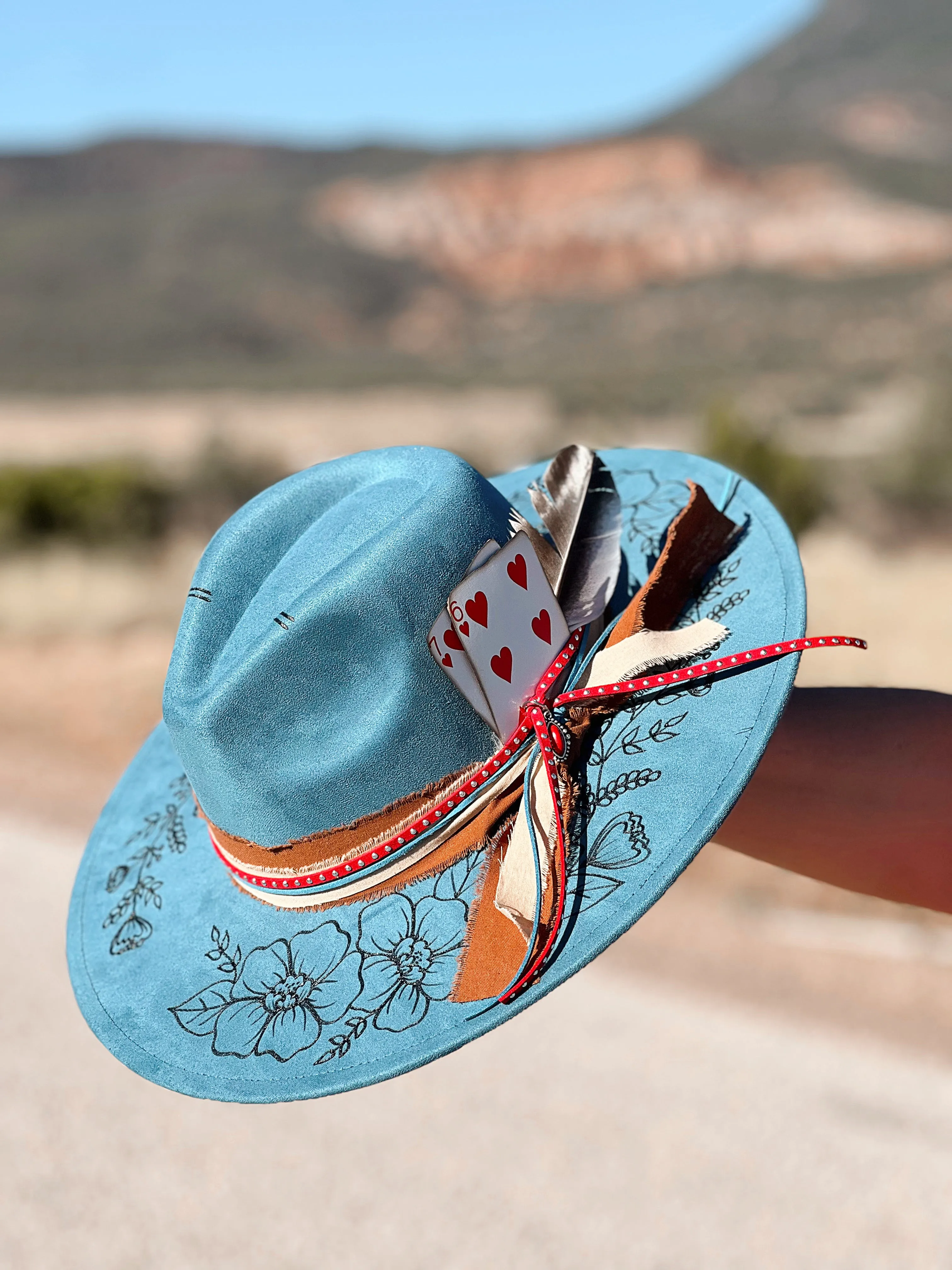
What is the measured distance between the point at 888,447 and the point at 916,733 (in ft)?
31.6

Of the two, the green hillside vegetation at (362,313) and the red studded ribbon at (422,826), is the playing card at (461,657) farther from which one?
the green hillside vegetation at (362,313)

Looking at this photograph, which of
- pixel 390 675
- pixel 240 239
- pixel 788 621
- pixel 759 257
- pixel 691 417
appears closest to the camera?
pixel 390 675

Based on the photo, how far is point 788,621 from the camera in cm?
129

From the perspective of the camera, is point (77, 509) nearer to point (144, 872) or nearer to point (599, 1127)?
point (599, 1127)

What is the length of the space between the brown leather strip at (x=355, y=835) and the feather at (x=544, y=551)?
26 centimetres

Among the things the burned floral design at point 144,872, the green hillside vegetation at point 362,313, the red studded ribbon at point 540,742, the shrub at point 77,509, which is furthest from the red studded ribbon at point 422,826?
the green hillside vegetation at point 362,313

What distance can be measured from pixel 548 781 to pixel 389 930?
25 centimetres

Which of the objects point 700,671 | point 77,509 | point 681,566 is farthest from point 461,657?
point 77,509

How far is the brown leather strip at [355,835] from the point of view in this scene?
120 cm

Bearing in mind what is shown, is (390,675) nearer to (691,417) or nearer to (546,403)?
(691,417)

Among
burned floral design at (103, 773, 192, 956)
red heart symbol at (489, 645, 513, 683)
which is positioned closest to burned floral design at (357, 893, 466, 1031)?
red heart symbol at (489, 645, 513, 683)

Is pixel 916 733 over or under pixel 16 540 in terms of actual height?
over

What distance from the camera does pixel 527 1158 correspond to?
9.77ft

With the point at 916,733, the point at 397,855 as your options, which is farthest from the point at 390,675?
the point at 916,733
